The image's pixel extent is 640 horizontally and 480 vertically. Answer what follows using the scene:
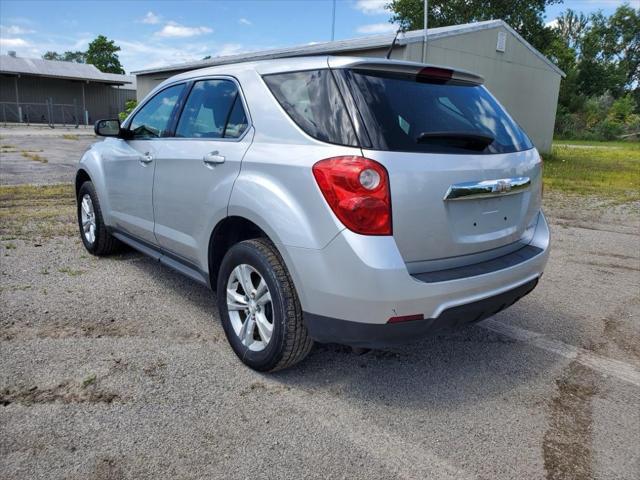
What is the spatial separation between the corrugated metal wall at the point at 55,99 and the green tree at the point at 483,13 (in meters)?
24.6

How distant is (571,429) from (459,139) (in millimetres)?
1584

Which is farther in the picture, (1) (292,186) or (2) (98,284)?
(2) (98,284)

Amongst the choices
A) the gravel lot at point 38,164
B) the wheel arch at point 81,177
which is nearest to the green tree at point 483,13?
the gravel lot at point 38,164

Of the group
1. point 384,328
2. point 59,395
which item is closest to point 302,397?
point 384,328

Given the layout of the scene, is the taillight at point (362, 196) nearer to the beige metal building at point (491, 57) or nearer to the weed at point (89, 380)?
the weed at point (89, 380)

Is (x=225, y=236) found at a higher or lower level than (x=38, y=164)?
higher

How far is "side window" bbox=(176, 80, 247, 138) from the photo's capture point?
10.9 ft

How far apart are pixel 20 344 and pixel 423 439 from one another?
8.47 ft

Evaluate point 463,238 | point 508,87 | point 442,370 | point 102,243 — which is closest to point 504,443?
point 442,370

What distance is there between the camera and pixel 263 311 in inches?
121

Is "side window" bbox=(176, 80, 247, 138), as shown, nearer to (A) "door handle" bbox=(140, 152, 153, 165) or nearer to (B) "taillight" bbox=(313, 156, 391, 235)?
(A) "door handle" bbox=(140, 152, 153, 165)

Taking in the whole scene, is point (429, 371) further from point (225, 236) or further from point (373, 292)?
point (225, 236)

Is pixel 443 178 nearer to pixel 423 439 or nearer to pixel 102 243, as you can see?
pixel 423 439

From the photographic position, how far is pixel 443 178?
2658 mm
